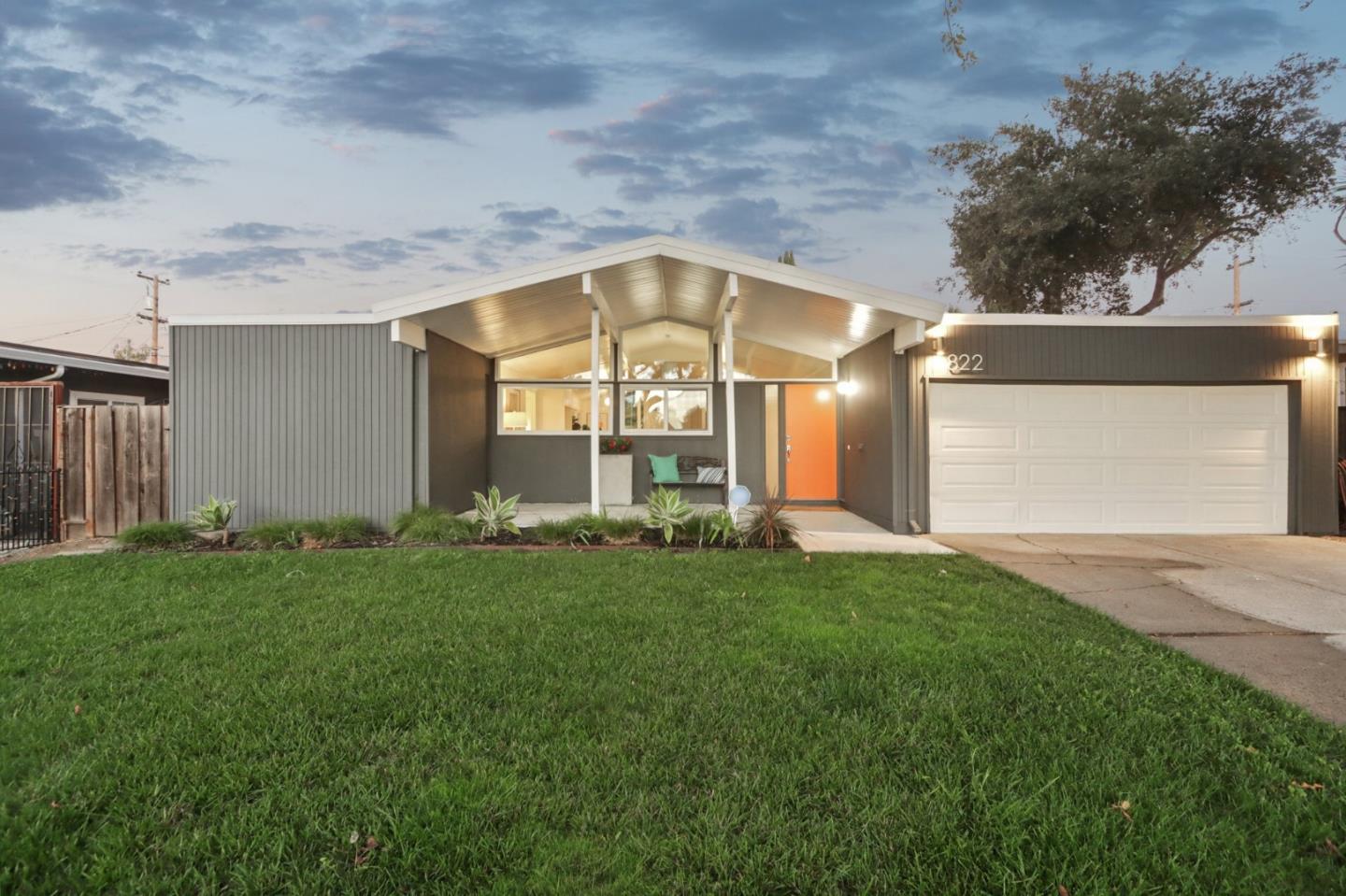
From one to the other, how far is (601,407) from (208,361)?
17.4 feet

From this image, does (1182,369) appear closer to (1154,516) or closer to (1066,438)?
(1066,438)

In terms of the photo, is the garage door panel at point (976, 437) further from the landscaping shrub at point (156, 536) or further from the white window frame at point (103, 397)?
the white window frame at point (103, 397)

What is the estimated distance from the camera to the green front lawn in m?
1.66

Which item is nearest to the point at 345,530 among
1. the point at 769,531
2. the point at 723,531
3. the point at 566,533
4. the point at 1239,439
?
the point at 566,533

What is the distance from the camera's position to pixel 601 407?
10414mm

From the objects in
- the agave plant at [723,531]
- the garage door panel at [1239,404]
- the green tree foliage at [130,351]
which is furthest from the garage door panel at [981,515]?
the green tree foliage at [130,351]

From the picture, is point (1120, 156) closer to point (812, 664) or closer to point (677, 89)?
point (677, 89)

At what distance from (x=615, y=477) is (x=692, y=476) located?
49.7 inches

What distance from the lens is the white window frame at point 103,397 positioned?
9.72 meters

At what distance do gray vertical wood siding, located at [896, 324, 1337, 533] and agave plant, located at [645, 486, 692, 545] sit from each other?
3075mm

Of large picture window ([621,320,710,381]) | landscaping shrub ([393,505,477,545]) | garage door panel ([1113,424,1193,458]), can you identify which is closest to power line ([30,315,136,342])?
large picture window ([621,320,710,381])

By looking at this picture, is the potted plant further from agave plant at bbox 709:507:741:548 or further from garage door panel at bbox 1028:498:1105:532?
garage door panel at bbox 1028:498:1105:532

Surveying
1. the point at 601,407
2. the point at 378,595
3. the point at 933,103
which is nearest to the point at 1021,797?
the point at 378,595

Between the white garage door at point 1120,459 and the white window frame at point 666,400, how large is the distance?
3.89 metres
